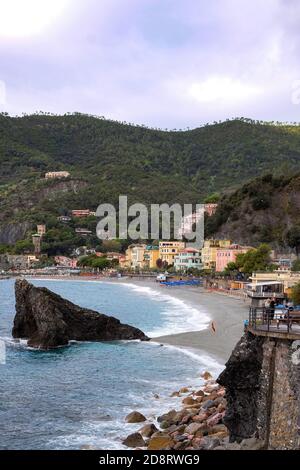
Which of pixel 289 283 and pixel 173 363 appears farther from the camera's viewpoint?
pixel 289 283

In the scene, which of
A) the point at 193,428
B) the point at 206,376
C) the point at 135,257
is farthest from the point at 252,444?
the point at 135,257

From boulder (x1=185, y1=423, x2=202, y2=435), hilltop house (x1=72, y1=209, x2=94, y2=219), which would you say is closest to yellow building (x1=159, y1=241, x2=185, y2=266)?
hilltop house (x1=72, y1=209, x2=94, y2=219)

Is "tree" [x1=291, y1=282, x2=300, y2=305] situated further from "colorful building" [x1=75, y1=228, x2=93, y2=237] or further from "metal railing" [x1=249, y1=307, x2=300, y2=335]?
"colorful building" [x1=75, y1=228, x2=93, y2=237]

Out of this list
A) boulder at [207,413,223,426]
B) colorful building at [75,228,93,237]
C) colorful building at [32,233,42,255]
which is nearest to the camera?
boulder at [207,413,223,426]

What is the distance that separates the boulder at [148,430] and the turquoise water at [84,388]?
0.60 meters

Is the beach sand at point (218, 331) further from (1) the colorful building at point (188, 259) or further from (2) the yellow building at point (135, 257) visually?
(2) the yellow building at point (135, 257)

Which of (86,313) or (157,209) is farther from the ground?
(157,209)

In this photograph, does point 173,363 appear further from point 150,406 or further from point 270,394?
point 270,394

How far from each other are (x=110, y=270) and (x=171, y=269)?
21366mm

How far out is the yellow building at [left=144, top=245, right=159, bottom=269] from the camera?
443ft

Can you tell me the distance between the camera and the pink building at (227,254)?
3779 inches

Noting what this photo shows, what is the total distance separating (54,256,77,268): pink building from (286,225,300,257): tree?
76.3 meters
